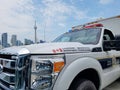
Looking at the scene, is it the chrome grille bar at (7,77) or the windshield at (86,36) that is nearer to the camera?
the chrome grille bar at (7,77)

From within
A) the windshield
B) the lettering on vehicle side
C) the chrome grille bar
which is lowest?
the chrome grille bar

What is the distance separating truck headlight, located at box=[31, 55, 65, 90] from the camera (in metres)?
2.59

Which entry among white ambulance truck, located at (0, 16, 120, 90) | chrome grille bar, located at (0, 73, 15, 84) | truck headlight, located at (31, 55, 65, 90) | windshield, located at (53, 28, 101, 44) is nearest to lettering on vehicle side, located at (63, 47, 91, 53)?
white ambulance truck, located at (0, 16, 120, 90)

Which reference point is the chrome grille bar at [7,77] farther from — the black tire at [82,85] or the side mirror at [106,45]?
the side mirror at [106,45]

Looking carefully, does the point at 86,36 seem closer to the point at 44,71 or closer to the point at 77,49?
the point at 77,49

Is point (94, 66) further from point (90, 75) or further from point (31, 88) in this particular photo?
point (31, 88)

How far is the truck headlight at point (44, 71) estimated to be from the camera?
259 centimetres

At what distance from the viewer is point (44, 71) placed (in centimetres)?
262

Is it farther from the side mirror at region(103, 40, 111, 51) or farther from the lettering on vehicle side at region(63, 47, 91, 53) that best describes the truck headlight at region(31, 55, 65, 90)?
the side mirror at region(103, 40, 111, 51)

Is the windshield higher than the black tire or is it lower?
higher

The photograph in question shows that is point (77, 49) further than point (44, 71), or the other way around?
point (77, 49)

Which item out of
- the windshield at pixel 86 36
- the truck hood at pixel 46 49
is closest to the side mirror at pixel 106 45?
the windshield at pixel 86 36

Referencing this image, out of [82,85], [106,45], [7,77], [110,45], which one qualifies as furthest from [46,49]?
[110,45]

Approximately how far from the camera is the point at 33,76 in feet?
8.49
